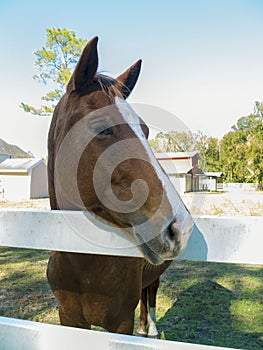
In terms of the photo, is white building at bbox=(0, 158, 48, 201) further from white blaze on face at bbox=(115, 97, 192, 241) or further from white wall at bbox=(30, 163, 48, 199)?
white blaze on face at bbox=(115, 97, 192, 241)

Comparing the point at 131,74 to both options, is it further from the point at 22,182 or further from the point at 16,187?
the point at 16,187

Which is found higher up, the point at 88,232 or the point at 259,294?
the point at 88,232

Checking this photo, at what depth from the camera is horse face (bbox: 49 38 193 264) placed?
1136mm

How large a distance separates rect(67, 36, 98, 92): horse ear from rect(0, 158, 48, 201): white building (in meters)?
23.4

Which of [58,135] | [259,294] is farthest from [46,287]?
[58,135]

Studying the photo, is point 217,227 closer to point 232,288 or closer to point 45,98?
point 232,288

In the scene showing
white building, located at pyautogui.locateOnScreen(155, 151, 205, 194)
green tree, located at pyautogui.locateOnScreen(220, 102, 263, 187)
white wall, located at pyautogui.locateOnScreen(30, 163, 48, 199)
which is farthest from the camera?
green tree, located at pyautogui.locateOnScreen(220, 102, 263, 187)

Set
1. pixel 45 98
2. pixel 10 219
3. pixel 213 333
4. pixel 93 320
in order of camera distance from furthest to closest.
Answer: pixel 45 98, pixel 213 333, pixel 93 320, pixel 10 219

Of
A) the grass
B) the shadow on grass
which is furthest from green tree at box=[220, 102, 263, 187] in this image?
the shadow on grass

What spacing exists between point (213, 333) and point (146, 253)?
266 cm

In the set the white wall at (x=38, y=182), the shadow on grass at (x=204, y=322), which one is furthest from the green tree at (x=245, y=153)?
the shadow on grass at (x=204, y=322)

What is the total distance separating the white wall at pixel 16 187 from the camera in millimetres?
23891

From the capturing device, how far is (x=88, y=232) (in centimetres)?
106

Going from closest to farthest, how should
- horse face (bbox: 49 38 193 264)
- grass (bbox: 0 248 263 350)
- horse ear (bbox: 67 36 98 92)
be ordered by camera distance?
horse face (bbox: 49 38 193 264) < horse ear (bbox: 67 36 98 92) < grass (bbox: 0 248 263 350)
